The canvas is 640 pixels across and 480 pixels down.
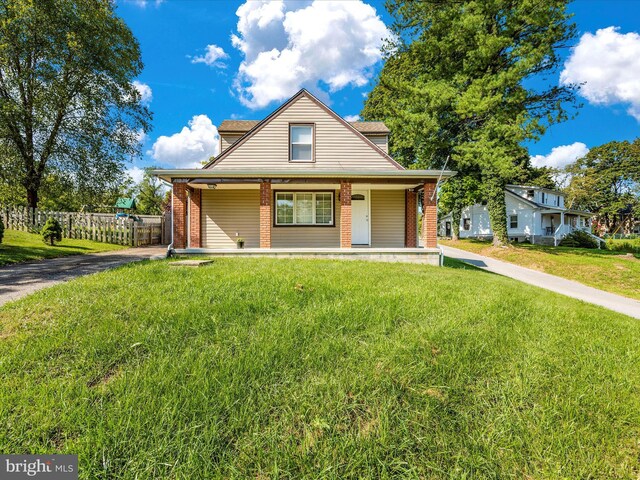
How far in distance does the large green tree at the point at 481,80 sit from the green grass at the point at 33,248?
17578 mm

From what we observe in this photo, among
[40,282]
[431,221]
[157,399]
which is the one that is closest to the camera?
[157,399]

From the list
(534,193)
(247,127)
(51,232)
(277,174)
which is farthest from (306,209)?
(534,193)

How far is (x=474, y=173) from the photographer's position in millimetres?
20766

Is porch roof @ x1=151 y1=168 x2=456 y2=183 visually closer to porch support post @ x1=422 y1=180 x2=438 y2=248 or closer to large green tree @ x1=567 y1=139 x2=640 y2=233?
porch support post @ x1=422 y1=180 x2=438 y2=248

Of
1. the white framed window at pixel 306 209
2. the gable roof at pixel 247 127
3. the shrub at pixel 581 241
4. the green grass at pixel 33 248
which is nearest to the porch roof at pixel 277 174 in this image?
the white framed window at pixel 306 209

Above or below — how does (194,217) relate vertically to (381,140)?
below

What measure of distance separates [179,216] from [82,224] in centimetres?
909

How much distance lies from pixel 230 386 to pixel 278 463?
78cm

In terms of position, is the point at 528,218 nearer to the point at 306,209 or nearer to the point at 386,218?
the point at 386,218

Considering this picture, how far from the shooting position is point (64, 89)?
1541cm

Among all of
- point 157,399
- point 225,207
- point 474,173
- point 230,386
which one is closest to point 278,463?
point 230,386

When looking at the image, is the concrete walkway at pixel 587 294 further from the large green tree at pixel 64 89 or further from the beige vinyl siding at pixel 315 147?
the large green tree at pixel 64 89

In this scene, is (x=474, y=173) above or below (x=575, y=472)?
above

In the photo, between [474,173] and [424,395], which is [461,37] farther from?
[424,395]
